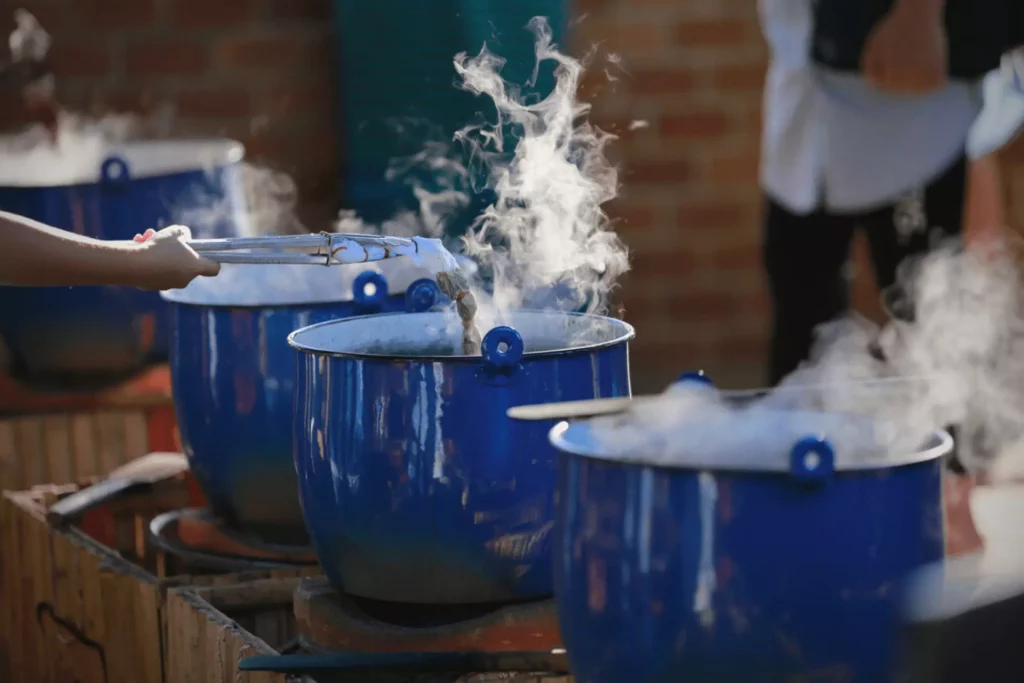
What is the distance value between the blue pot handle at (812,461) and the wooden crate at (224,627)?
0.59m

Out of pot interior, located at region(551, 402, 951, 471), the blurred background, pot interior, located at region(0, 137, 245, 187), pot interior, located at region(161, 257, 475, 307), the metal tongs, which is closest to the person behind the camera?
pot interior, located at region(551, 402, 951, 471)

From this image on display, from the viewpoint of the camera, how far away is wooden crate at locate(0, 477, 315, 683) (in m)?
1.67

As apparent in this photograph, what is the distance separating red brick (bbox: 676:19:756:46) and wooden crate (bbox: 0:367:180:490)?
163cm

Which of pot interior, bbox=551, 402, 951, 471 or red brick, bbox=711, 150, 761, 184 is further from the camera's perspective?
red brick, bbox=711, 150, 761, 184

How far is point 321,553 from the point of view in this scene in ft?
4.59

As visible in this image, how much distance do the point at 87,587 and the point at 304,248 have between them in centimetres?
58

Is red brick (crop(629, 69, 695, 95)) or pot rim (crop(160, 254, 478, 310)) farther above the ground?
red brick (crop(629, 69, 695, 95))

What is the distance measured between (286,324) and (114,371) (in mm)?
734

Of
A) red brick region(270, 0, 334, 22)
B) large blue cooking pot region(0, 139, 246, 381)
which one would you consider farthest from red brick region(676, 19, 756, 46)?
large blue cooking pot region(0, 139, 246, 381)

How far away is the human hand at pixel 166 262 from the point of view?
134 cm

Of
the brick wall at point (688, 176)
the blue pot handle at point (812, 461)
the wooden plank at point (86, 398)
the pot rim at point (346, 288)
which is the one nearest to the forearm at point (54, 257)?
the pot rim at point (346, 288)

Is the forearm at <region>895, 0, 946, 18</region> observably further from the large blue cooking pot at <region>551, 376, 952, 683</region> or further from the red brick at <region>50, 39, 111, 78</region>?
the red brick at <region>50, 39, 111, 78</region>

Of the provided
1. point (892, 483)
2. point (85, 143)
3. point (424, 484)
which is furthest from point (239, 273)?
point (85, 143)

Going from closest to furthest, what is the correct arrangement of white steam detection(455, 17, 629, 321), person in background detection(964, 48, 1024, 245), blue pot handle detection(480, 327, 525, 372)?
1. blue pot handle detection(480, 327, 525, 372)
2. white steam detection(455, 17, 629, 321)
3. person in background detection(964, 48, 1024, 245)
